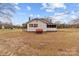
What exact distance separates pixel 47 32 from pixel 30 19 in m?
0.22

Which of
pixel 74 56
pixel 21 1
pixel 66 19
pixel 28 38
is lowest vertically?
pixel 74 56

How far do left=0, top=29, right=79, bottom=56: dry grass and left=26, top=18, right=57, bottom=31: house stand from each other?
51 millimetres

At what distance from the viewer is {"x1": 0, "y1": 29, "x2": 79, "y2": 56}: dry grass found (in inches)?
100

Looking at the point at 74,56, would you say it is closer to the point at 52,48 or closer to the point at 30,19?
the point at 52,48

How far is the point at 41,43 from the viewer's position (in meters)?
2.56

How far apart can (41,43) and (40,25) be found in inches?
7.1

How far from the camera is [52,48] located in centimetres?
256

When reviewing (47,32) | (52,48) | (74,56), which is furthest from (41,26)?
(74,56)

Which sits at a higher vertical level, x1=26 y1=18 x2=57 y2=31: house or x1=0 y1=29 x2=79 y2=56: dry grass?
x1=26 y1=18 x2=57 y2=31: house

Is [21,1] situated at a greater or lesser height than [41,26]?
greater

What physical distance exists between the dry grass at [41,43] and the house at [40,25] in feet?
0.17

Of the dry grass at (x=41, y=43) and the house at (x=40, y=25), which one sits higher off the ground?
the house at (x=40, y=25)

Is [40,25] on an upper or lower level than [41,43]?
upper

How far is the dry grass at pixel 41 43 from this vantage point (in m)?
2.55
